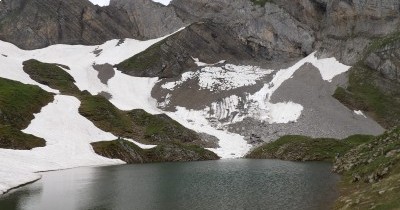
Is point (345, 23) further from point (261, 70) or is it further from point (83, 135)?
point (83, 135)

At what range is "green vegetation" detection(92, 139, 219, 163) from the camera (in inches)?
3885

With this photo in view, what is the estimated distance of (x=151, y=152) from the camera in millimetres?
105250

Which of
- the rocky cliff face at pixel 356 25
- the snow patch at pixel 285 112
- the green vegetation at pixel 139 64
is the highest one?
the rocky cliff face at pixel 356 25

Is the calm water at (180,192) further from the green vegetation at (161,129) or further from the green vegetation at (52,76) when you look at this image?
the green vegetation at (52,76)

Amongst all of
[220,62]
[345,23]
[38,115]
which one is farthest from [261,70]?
[38,115]

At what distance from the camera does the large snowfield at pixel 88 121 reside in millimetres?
79188

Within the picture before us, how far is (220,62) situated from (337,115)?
8129 centimetres

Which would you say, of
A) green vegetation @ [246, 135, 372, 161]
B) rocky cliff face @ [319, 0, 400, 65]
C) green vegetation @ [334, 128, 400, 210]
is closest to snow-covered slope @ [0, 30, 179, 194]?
green vegetation @ [246, 135, 372, 161]

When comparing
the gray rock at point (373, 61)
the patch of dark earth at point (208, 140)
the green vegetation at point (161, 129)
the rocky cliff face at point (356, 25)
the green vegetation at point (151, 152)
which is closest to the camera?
the green vegetation at point (151, 152)

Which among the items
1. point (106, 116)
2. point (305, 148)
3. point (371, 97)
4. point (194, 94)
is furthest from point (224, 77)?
point (305, 148)

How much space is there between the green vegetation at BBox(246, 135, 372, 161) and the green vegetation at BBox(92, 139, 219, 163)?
1423cm

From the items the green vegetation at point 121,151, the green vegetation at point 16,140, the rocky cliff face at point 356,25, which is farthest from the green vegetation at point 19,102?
the rocky cliff face at point 356,25

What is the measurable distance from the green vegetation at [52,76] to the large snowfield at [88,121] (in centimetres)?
359

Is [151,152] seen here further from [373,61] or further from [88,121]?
[373,61]
